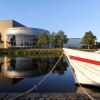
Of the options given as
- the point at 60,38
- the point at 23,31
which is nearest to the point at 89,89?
the point at 60,38

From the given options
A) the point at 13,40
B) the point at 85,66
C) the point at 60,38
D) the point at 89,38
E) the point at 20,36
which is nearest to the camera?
the point at 85,66

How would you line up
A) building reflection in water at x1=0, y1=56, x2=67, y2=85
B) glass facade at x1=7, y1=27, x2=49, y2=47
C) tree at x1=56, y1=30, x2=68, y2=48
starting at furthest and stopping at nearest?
glass facade at x1=7, y1=27, x2=49, y2=47
tree at x1=56, y1=30, x2=68, y2=48
building reflection in water at x1=0, y1=56, x2=67, y2=85

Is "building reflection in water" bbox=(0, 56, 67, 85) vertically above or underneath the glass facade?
underneath

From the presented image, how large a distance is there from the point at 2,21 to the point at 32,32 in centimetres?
1858

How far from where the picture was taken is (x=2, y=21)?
13750 cm

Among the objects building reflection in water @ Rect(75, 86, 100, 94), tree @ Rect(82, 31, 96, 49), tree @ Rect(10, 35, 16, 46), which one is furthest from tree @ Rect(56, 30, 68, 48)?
building reflection in water @ Rect(75, 86, 100, 94)

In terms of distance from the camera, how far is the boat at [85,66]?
15.2 m

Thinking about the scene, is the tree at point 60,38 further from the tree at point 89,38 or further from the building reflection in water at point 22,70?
the building reflection in water at point 22,70

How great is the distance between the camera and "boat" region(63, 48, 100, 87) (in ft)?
50.0

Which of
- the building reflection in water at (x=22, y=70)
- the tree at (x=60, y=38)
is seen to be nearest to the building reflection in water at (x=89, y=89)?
the building reflection in water at (x=22, y=70)

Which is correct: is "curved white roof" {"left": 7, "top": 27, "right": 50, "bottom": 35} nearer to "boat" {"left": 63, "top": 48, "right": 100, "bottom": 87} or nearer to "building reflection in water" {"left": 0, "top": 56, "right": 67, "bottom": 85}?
"building reflection in water" {"left": 0, "top": 56, "right": 67, "bottom": 85}

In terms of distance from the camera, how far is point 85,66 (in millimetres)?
15953

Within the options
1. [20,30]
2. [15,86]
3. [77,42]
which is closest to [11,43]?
[20,30]

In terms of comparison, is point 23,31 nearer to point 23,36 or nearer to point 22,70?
point 23,36
